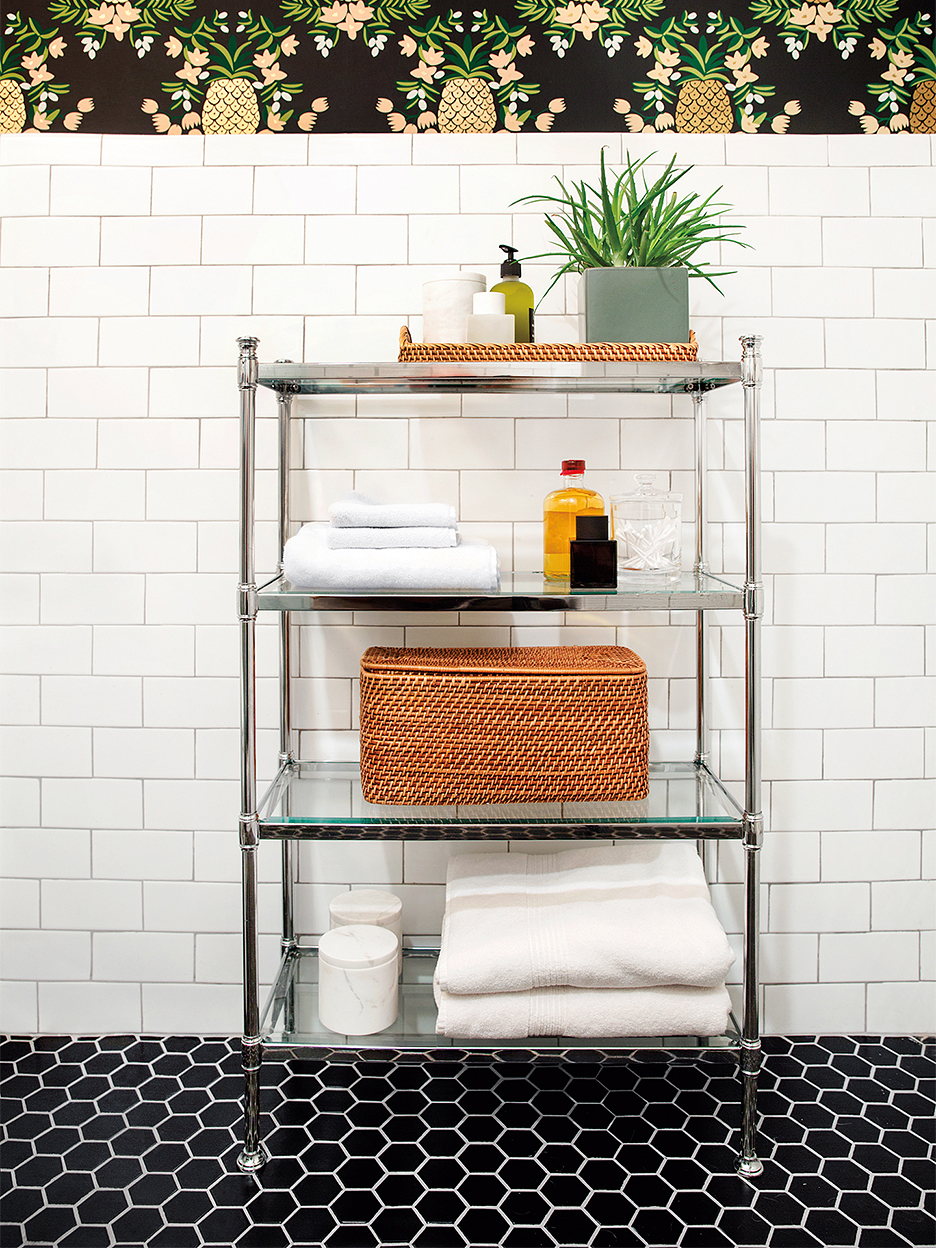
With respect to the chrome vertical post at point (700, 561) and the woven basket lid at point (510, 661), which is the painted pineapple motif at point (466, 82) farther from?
the woven basket lid at point (510, 661)

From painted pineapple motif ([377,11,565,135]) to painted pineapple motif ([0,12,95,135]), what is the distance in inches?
25.2

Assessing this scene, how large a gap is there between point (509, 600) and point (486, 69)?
1096 mm

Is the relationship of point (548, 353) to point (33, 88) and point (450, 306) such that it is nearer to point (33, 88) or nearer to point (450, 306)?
point (450, 306)

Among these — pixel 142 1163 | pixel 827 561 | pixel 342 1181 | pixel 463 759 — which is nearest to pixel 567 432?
pixel 827 561

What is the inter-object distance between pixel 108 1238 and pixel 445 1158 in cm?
53

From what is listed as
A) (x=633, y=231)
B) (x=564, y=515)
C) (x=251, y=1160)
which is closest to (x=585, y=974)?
(x=251, y=1160)

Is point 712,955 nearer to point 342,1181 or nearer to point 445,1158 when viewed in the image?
point 445,1158

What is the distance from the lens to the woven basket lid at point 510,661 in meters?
1.52

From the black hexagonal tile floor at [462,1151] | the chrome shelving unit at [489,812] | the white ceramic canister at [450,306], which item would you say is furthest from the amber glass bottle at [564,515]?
the black hexagonal tile floor at [462,1151]

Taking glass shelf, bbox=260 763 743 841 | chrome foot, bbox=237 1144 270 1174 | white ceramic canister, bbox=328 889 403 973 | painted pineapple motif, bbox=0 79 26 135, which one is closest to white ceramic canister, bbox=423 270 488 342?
glass shelf, bbox=260 763 743 841

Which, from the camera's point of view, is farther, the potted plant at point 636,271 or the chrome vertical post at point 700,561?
the chrome vertical post at point 700,561

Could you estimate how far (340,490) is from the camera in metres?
1.81

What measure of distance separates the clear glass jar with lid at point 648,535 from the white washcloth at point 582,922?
526 millimetres

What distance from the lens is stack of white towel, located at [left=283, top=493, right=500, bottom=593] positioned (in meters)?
1.44
